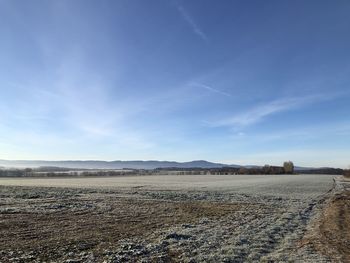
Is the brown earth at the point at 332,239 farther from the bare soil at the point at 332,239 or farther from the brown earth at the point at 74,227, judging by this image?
the brown earth at the point at 74,227

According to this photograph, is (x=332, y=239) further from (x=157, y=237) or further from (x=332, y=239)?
(x=157, y=237)

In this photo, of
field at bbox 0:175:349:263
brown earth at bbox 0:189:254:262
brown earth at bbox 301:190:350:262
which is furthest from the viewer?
brown earth at bbox 0:189:254:262

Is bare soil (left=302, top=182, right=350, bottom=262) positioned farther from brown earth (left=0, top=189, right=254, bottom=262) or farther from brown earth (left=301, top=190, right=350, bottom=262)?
brown earth (left=0, top=189, right=254, bottom=262)

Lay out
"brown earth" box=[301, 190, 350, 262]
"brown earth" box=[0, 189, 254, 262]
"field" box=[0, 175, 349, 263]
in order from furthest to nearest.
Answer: "brown earth" box=[0, 189, 254, 262] → "brown earth" box=[301, 190, 350, 262] → "field" box=[0, 175, 349, 263]

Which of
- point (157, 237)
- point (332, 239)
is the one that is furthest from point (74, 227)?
point (332, 239)

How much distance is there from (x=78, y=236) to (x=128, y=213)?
960cm

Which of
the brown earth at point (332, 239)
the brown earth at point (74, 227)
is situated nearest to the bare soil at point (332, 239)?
the brown earth at point (332, 239)

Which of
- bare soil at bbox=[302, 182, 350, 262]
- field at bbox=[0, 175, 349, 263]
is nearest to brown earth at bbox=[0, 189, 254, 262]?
field at bbox=[0, 175, 349, 263]

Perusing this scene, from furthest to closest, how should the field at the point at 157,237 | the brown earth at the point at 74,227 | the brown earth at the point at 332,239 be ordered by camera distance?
the brown earth at the point at 74,227
the brown earth at the point at 332,239
the field at the point at 157,237

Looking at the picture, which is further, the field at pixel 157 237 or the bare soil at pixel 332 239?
the bare soil at pixel 332 239

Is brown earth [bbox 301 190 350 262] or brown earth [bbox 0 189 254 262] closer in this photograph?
brown earth [bbox 301 190 350 262]

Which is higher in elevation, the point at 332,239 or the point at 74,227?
the point at 74,227

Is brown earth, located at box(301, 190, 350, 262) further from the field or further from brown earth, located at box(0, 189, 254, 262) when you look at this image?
brown earth, located at box(0, 189, 254, 262)

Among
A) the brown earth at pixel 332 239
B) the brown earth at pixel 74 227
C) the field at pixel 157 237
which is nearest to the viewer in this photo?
the field at pixel 157 237
